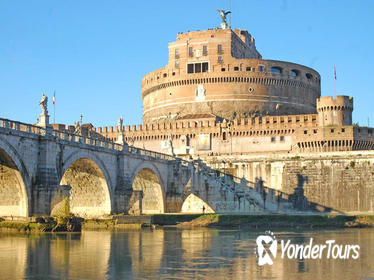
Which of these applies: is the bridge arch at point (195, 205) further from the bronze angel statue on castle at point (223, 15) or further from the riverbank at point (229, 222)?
the bronze angel statue on castle at point (223, 15)

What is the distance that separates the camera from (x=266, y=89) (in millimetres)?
81312

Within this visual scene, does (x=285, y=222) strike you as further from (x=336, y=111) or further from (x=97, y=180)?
(x=336, y=111)

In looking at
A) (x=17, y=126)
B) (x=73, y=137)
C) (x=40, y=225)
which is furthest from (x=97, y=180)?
(x=40, y=225)

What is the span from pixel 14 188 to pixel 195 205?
25323mm

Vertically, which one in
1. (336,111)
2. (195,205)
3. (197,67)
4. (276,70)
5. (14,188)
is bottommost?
(195,205)

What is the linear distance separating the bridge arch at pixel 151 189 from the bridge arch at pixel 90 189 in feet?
29.5

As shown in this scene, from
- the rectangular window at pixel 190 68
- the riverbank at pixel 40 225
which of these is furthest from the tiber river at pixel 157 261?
the rectangular window at pixel 190 68

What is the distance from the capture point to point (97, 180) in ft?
143

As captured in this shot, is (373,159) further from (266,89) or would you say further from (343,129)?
(266,89)

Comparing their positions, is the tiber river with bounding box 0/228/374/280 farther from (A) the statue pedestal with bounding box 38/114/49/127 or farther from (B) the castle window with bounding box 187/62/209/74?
(B) the castle window with bounding box 187/62/209/74

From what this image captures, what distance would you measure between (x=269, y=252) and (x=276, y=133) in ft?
158

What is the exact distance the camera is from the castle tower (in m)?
65.9

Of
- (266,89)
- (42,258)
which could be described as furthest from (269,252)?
(266,89)

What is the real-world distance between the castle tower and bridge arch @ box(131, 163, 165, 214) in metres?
23.6
